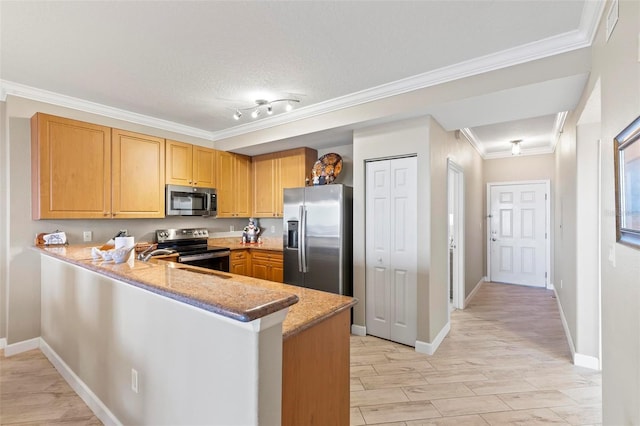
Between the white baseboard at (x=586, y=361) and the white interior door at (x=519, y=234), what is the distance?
11.5ft

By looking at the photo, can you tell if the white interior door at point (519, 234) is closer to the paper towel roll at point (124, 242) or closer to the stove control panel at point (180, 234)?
the stove control panel at point (180, 234)

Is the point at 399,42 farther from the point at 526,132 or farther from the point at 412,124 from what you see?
the point at 526,132

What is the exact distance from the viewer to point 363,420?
2.01 m

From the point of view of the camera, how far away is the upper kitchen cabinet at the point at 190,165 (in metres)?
3.99

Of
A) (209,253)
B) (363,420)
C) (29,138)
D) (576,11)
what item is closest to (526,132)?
(576,11)

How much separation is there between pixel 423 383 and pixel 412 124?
2.39 m

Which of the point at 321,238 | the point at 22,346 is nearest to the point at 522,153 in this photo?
the point at 321,238

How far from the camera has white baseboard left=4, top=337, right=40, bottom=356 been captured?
2935mm

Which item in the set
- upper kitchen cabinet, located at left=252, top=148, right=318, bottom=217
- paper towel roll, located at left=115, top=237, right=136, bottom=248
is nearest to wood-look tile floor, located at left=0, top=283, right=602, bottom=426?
paper towel roll, located at left=115, top=237, right=136, bottom=248

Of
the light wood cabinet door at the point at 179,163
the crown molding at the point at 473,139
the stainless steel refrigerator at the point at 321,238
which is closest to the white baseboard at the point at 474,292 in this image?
the stainless steel refrigerator at the point at 321,238

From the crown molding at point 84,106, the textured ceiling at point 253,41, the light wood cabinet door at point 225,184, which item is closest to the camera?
the textured ceiling at point 253,41

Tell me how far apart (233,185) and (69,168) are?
6.66 feet

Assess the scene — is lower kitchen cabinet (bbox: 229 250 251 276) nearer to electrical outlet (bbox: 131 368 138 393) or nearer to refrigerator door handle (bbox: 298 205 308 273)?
refrigerator door handle (bbox: 298 205 308 273)

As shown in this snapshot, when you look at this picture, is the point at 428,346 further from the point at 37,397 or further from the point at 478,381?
the point at 37,397
